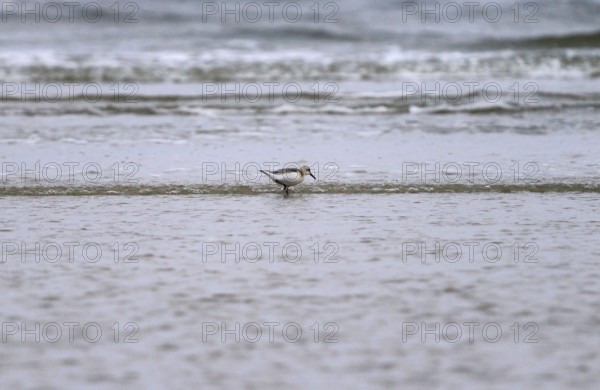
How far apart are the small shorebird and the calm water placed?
5.3 inches

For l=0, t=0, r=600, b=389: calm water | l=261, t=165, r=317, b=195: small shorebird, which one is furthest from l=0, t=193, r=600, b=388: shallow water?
l=261, t=165, r=317, b=195: small shorebird

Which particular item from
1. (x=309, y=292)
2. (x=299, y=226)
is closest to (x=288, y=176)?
(x=299, y=226)

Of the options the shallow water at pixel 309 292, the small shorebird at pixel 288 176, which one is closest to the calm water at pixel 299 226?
the shallow water at pixel 309 292

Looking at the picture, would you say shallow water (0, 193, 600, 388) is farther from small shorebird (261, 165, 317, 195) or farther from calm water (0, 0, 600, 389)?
small shorebird (261, 165, 317, 195)

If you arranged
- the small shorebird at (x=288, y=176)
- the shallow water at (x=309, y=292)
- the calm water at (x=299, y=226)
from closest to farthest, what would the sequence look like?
the shallow water at (x=309, y=292), the calm water at (x=299, y=226), the small shorebird at (x=288, y=176)

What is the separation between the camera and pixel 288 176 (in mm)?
8953

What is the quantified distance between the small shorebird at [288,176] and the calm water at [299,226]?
13 cm

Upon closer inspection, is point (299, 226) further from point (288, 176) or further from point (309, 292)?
point (309, 292)

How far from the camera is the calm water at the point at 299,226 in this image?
15.1ft

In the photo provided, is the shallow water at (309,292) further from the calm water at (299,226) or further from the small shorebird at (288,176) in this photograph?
the small shorebird at (288,176)

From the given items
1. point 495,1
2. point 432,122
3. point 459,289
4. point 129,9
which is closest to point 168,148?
point 432,122

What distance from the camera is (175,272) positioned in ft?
19.8

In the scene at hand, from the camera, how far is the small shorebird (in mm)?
8961

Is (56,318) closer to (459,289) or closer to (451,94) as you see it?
(459,289)
